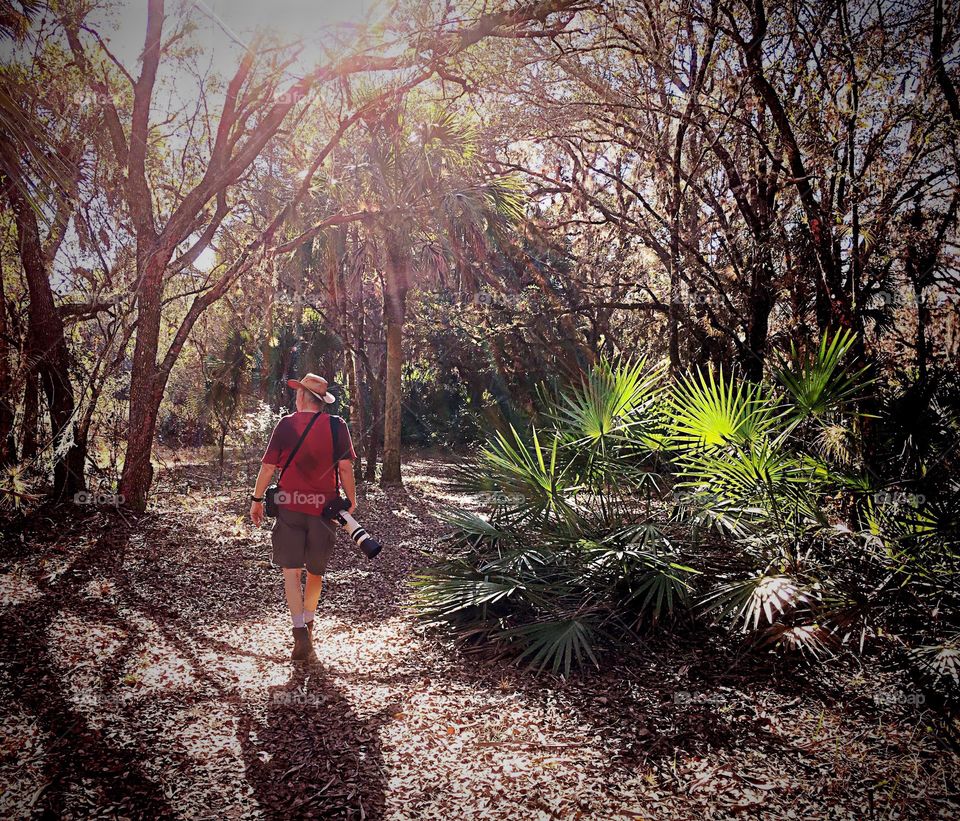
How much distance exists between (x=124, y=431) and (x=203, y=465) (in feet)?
36.2

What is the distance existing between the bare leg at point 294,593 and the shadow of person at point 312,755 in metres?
0.54

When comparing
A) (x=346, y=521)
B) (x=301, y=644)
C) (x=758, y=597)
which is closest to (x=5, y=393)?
(x=301, y=644)

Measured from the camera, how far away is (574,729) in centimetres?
362

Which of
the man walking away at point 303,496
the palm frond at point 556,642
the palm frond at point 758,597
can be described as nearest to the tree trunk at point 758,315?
the palm frond at point 758,597

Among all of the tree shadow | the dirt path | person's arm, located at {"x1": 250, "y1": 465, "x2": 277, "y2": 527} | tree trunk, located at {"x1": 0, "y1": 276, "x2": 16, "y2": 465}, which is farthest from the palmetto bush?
tree trunk, located at {"x1": 0, "y1": 276, "x2": 16, "y2": 465}

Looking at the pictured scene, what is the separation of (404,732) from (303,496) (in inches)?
69.9

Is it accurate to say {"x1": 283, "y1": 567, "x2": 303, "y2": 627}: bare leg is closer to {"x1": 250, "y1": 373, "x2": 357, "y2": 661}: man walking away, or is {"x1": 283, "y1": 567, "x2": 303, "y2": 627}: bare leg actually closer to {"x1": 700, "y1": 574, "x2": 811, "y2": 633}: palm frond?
{"x1": 250, "y1": 373, "x2": 357, "y2": 661}: man walking away

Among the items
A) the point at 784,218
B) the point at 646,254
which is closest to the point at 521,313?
the point at 646,254

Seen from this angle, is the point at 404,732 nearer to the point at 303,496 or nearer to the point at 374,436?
the point at 303,496

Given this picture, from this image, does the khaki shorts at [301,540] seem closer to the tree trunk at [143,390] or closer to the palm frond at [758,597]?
the palm frond at [758,597]

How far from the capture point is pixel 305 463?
4.64 metres

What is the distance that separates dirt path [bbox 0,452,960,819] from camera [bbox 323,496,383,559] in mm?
909

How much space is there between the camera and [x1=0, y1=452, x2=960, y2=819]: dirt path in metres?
2.86

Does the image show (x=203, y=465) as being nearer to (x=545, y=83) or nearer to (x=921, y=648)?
(x=545, y=83)
